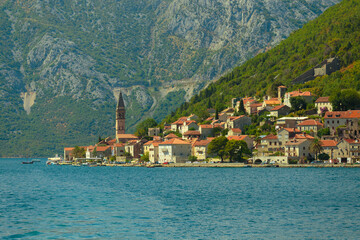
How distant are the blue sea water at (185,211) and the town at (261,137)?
4157cm

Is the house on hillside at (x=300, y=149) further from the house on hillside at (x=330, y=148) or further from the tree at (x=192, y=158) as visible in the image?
the tree at (x=192, y=158)

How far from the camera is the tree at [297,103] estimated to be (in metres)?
140

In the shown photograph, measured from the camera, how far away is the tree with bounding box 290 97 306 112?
13950 cm

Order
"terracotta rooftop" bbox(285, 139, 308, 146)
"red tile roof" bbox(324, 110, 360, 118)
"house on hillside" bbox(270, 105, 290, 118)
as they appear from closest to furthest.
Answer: "terracotta rooftop" bbox(285, 139, 308, 146) → "red tile roof" bbox(324, 110, 360, 118) → "house on hillside" bbox(270, 105, 290, 118)

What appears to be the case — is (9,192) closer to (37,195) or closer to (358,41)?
(37,195)

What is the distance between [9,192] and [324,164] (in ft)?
212

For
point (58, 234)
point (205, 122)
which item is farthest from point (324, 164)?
point (58, 234)

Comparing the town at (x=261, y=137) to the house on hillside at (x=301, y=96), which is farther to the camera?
the house on hillside at (x=301, y=96)

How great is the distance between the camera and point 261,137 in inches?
5039

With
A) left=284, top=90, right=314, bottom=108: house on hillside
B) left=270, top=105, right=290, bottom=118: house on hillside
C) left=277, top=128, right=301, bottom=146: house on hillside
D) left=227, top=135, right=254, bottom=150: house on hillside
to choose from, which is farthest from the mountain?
left=227, top=135, right=254, bottom=150: house on hillside

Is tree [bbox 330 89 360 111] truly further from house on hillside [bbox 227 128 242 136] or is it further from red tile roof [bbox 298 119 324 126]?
house on hillside [bbox 227 128 242 136]

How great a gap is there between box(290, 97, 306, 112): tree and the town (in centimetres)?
24

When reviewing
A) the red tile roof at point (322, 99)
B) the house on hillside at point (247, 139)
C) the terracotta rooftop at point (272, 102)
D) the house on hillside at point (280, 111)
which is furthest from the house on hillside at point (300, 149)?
the terracotta rooftop at point (272, 102)

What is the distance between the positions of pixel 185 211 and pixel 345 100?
286ft
